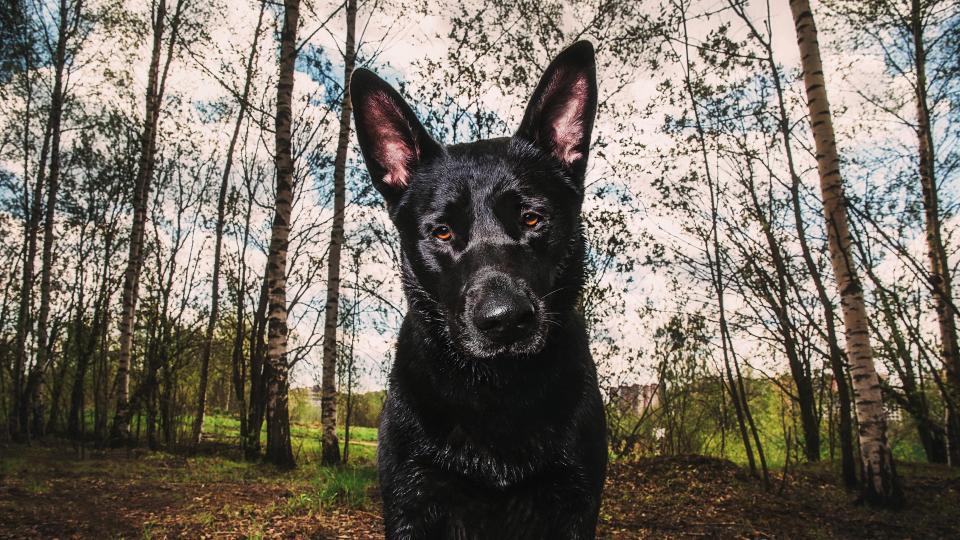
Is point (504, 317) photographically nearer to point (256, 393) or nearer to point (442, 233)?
point (442, 233)

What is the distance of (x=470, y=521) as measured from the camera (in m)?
2.23

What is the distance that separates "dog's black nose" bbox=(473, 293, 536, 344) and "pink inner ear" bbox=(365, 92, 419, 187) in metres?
1.22

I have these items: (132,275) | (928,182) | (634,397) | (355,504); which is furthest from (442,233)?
(928,182)

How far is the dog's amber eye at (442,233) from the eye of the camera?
2573mm

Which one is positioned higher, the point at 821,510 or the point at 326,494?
the point at 326,494

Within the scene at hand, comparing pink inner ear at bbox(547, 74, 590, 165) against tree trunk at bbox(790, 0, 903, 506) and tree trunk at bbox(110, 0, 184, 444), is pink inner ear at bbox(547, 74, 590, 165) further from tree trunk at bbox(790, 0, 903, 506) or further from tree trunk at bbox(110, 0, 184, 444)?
tree trunk at bbox(110, 0, 184, 444)

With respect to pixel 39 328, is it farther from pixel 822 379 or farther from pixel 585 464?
pixel 822 379

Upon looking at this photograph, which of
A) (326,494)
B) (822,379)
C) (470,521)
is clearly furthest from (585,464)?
(822,379)

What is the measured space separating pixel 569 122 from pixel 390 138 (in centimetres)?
100

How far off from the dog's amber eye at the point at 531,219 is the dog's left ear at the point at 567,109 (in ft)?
1.49

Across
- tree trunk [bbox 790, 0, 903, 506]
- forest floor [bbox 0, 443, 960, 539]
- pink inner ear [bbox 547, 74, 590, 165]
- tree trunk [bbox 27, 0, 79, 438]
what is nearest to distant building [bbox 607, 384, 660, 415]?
forest floor [bbox 0, 443, 960, 539]

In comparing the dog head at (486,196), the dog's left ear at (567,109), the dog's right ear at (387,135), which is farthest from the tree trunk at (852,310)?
the dog's right ear at (387,135)

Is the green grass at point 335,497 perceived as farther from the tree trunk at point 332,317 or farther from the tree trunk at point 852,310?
the tree trunk at point 852,310

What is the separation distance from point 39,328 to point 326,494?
48.3ft
